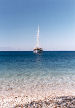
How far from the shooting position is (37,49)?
3777 inches

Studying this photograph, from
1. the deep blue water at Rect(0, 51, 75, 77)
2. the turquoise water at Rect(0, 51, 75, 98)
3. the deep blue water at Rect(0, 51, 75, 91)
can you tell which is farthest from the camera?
the deep blue water at Rect(0, 51, 75, 77)

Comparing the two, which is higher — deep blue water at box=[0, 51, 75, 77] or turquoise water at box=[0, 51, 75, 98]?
deep blue water at box=[0, 51, 75, 77]

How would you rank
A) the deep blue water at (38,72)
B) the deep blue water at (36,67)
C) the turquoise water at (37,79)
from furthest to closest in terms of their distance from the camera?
the deep blue water at (36,67), the deep blue water at (38,72), the turquoise water at (37,79)

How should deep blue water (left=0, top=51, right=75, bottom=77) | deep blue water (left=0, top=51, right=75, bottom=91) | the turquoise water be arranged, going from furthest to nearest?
deep blue water (left=0, top=51, right=75, bottom=77), deep blue water (left=0, top=51, right=75, bottom=91), the turquoise water

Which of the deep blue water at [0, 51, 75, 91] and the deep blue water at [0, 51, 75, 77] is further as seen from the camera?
the deep blue water at [0, 51, 75, 77]

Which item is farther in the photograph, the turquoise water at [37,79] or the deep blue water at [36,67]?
the deep blue water at [36,67]

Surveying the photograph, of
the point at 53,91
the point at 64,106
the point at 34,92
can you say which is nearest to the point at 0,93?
the point at 34,92

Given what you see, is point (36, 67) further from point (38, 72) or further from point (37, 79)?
point (37, 79)

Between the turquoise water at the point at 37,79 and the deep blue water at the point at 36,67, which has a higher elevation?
the deep blue water at the point at 36,67

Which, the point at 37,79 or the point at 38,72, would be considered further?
A: the point at 38,72

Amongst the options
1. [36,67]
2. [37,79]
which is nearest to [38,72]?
[37,79]

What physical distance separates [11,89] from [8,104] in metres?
4.23

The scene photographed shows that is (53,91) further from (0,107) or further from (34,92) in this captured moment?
(0,107)

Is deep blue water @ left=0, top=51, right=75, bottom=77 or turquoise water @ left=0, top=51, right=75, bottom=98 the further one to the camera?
deep blue water @ left=0, top=51, right=75, bottom=77
